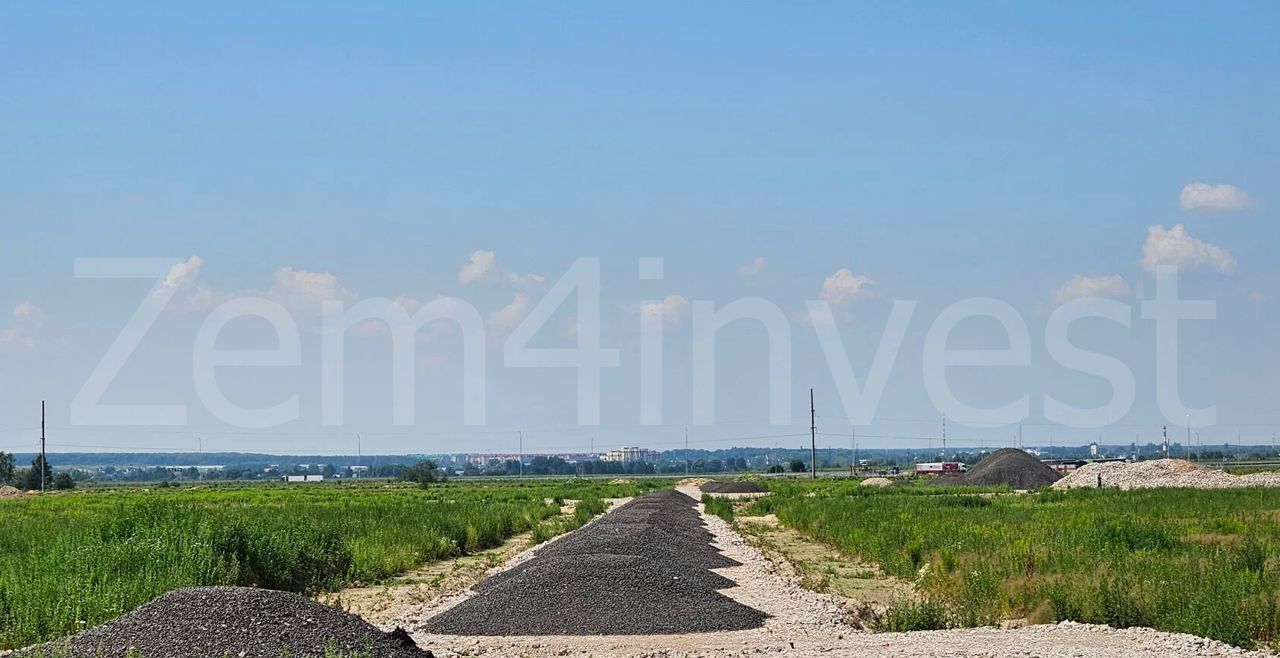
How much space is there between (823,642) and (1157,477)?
198 ft

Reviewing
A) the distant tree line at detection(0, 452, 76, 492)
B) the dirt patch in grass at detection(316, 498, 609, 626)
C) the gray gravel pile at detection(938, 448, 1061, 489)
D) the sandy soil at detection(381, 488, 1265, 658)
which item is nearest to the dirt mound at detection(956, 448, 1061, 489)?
the gray gravel pile at detection(938, 448, 1061, 489)

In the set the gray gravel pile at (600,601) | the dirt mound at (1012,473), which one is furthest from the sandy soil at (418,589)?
the dirt mound at (1012,473)

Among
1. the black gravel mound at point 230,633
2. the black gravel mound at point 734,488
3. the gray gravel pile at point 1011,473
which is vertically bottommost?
the black gravel mound at point 734,488

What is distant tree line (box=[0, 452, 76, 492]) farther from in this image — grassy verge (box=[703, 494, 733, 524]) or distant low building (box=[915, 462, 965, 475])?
grassy verge (box=[703, 494, 733, 524])

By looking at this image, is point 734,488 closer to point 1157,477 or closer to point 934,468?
point 1157,477

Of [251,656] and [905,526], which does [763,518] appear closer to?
[905,526]

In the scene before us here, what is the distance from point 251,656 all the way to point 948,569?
1251 cm

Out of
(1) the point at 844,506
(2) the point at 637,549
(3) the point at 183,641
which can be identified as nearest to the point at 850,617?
(2) the point at 637,549

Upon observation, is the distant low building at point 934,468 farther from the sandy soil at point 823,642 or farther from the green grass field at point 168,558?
the sandy soil at point 823,642

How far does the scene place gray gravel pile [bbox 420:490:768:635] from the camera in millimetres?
17453

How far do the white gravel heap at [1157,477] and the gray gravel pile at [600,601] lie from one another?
4873 centimetres

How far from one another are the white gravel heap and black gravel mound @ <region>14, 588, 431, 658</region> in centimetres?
5737

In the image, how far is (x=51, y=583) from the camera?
57.4 feet

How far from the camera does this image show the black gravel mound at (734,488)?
84188 millimetres
